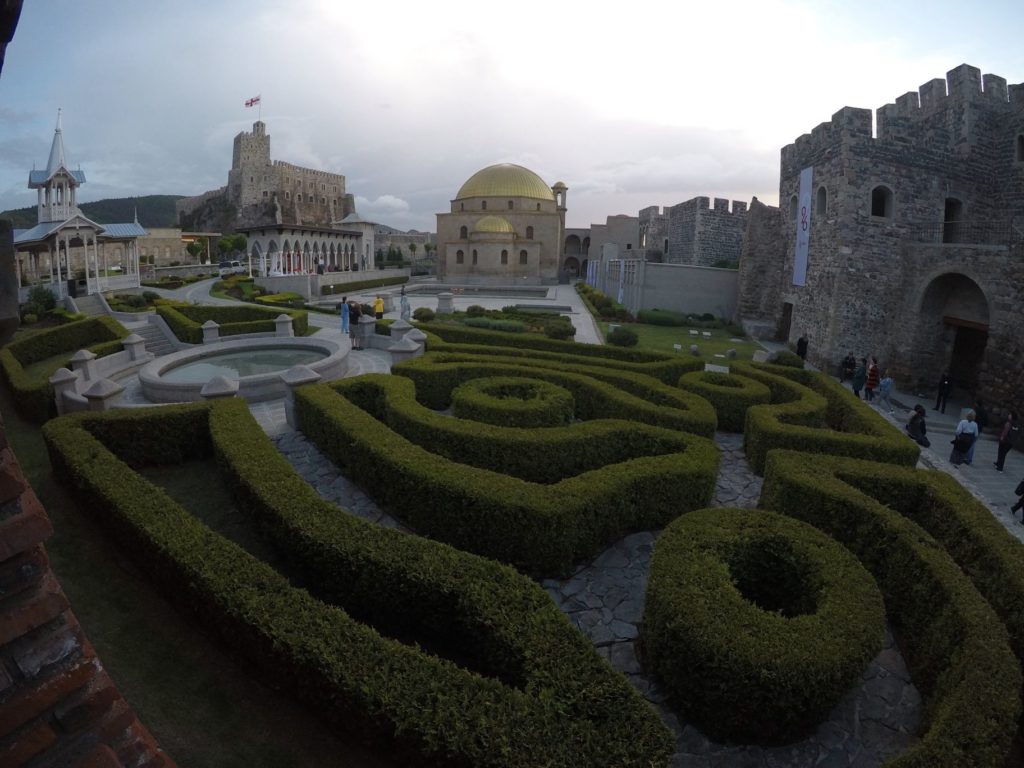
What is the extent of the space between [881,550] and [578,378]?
25.3 feet

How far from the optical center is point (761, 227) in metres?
32.1

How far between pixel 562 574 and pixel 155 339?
2299cm

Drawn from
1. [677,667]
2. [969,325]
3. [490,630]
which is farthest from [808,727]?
[969,325]

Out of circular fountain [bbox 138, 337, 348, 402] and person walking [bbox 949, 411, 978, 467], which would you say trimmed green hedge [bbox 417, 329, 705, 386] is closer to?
circular fountain [bbox 138, 337, 348, 402]

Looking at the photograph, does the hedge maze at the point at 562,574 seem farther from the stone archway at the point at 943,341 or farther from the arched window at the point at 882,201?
the arched window at the point at 882,201

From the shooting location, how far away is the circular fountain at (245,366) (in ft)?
49.7

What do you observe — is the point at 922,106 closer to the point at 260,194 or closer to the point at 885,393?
the point at 885,393

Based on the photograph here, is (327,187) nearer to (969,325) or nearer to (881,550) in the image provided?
(969,325)

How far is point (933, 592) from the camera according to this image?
6.59m

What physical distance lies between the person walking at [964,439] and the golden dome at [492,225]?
4943 cm

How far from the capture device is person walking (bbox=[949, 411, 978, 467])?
45.9 feet

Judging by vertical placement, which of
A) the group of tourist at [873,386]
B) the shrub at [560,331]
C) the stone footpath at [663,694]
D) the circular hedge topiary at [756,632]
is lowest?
the stone footpath at [663,694]

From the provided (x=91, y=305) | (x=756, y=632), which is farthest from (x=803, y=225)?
(x=91, y=305)

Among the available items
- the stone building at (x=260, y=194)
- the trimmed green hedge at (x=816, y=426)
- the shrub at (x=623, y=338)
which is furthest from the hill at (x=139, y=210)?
the trimmed green hedge at (x=816, y=426)
